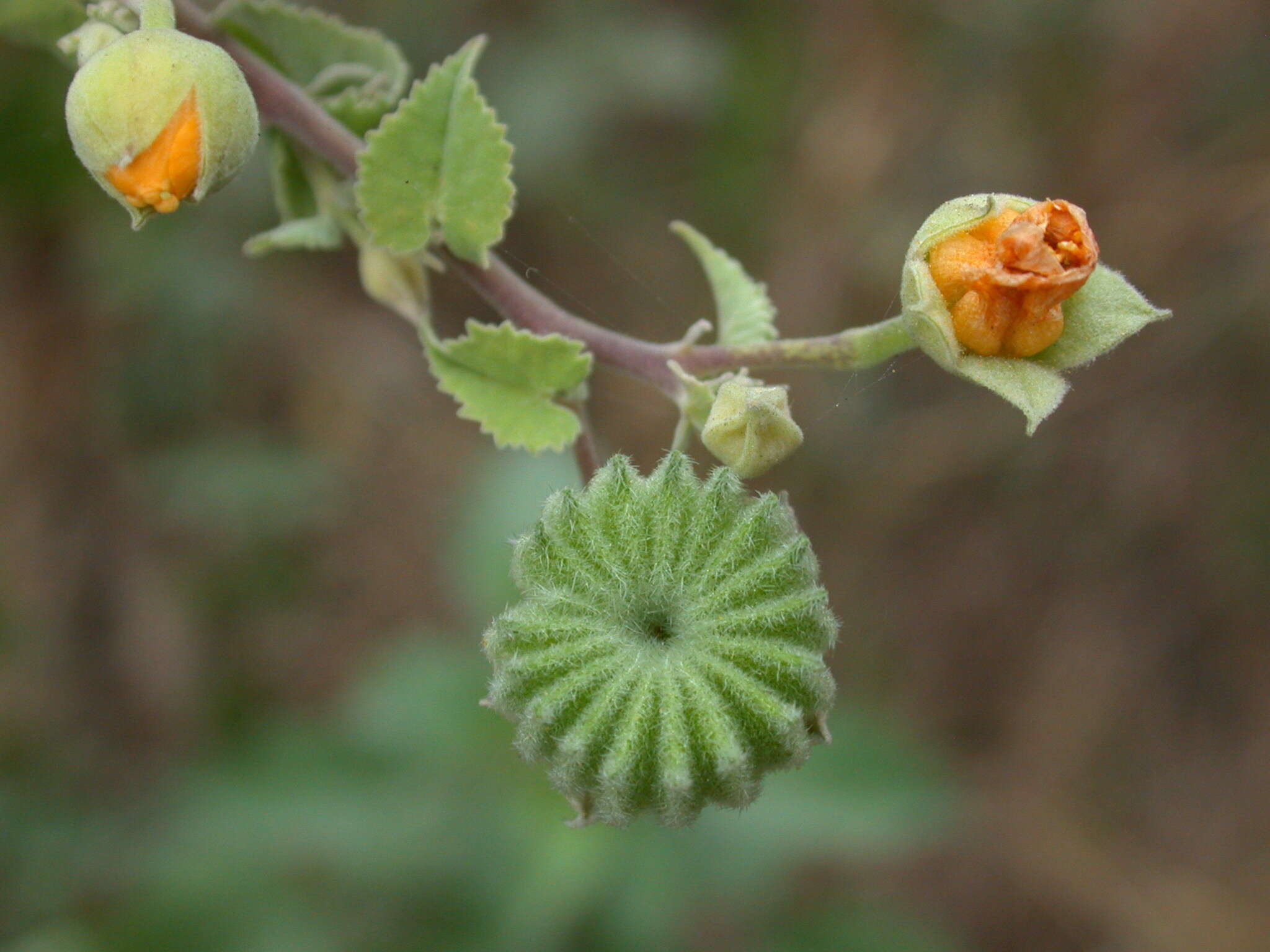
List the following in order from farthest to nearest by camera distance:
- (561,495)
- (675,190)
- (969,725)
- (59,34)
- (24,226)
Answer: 1. (969,725)
2. (675,190)
3. (24,226)
4. (59,34)
5. (561,495)

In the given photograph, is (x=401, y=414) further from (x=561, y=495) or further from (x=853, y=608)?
(x=561, y=495)

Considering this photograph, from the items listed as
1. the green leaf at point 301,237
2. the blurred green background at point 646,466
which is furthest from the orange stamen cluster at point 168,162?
the blurred green background at point 646,466

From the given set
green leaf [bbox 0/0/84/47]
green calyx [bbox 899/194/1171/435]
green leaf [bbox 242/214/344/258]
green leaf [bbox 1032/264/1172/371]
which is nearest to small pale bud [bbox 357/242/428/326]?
green leaf [bbox 242/214/344/258]

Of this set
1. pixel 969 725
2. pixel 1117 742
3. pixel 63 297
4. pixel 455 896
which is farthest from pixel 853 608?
pixel 63 297

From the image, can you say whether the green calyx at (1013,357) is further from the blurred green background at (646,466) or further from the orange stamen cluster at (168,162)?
the blurred green background at (646,466)

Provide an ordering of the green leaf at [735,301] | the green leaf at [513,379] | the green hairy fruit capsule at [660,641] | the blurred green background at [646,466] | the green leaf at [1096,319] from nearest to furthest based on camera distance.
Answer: the green hairy fruit capsule at [660,641], the green leaf at [1096,319], the green leaf at [513,379], the green leaf at [735,301], the blurred green background at [646,466]

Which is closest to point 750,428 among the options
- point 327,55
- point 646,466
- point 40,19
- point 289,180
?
point 289,180

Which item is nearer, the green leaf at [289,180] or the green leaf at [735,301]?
the green leaf at [735,301]
